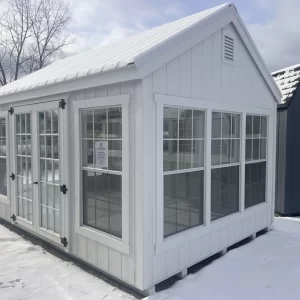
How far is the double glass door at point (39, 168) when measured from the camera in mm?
4070

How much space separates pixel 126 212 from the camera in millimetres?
3100

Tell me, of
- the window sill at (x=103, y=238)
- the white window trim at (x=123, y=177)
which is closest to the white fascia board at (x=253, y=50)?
the white window trim at (x=123, y=177)

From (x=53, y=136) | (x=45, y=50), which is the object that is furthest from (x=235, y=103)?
(x=45, y=50)

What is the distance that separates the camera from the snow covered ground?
9.95 feet

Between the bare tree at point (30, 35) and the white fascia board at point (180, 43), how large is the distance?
1542cm

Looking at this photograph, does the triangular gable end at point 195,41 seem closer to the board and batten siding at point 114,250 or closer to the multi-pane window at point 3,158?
the board and batten siding at point 114,250

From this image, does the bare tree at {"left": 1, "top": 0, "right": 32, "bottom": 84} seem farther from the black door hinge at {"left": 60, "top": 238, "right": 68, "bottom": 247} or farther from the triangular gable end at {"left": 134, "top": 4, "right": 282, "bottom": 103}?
the triangular gable end at {"left": 134, "top": 4, "right": 282, "bottom": 103}

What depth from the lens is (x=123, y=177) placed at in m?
3.12

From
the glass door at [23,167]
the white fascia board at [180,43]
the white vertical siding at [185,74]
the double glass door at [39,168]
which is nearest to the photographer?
the white fascia board at [180,43]

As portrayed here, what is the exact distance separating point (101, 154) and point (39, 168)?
1.52 meters

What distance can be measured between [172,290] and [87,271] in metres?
1.12

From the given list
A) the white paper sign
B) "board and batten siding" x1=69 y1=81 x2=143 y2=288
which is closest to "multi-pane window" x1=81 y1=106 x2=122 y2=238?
the white paper sign

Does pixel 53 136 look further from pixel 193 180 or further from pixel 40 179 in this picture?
pixel 193 180

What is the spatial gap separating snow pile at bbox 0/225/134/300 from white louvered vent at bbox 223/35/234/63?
10.8ft
